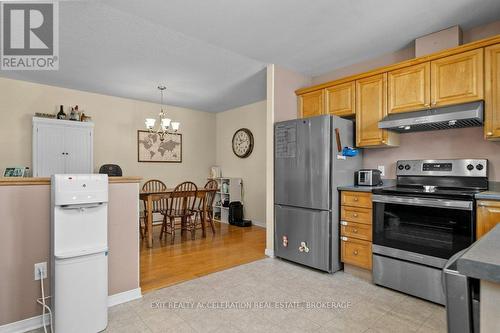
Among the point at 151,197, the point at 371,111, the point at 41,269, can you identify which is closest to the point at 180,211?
the point at 151,197

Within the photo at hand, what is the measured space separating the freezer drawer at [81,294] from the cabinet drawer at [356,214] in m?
2.31

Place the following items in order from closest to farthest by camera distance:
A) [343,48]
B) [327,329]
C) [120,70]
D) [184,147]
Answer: [327,329]
[343,48]
[120,70]
[184,147]

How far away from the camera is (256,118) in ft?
17.8

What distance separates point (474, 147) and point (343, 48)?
5.44 feet

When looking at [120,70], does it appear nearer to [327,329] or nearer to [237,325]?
[237,325]

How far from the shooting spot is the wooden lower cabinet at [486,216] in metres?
1.94

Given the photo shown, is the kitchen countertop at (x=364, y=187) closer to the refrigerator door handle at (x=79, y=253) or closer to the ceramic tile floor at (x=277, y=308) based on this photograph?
the ceramic tile floor at (x=277, y=308)

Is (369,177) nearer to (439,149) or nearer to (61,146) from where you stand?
(439,149)

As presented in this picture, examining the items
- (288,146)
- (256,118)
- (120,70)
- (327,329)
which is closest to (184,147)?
(256,118)

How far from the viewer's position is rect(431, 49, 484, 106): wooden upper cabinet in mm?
2256

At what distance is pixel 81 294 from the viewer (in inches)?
69.3

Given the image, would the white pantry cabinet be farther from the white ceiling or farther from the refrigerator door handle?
the refrigerator door handle

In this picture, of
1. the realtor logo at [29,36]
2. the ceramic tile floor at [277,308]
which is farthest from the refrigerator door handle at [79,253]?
the realtor logo at [29,36]

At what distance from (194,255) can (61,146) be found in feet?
9.05
